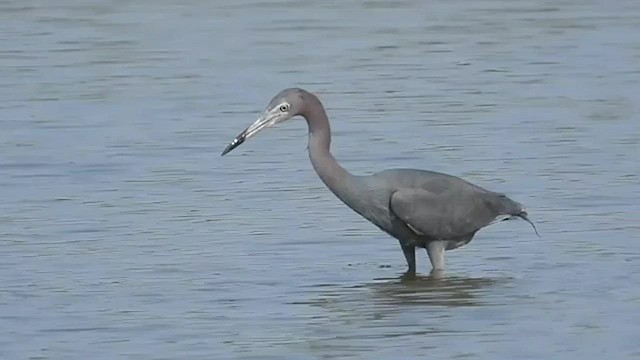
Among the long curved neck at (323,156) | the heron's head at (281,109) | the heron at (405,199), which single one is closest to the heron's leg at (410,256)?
the heron at (405,199)

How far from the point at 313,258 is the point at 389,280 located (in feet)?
1.86

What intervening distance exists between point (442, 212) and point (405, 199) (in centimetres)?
26

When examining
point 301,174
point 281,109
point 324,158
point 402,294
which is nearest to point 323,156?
point 324,158

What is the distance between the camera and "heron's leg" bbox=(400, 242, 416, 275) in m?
10.8

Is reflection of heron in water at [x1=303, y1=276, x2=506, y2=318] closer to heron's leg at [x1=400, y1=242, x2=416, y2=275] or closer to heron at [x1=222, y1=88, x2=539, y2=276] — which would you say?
heron's leg at [x1=400, y1=242, x2=416, y2=275]

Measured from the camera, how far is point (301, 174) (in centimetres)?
1325

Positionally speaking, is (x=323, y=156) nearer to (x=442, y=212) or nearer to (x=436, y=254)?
(x=442, y=212)

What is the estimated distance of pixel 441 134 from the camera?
1423cm

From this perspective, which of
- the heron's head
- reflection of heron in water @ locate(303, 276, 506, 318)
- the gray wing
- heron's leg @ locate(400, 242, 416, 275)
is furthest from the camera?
heron's leg @ locate(400, 242, 416, 275)

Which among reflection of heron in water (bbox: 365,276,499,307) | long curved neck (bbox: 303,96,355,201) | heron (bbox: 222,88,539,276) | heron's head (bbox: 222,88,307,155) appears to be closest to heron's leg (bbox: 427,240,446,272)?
heron (bbox: 222,88,539,276)

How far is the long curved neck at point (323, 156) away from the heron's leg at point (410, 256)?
1.44ft

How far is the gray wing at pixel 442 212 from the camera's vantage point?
10555 mm

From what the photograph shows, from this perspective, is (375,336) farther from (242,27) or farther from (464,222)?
(242,27)

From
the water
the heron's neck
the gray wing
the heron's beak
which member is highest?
the heron's beak
